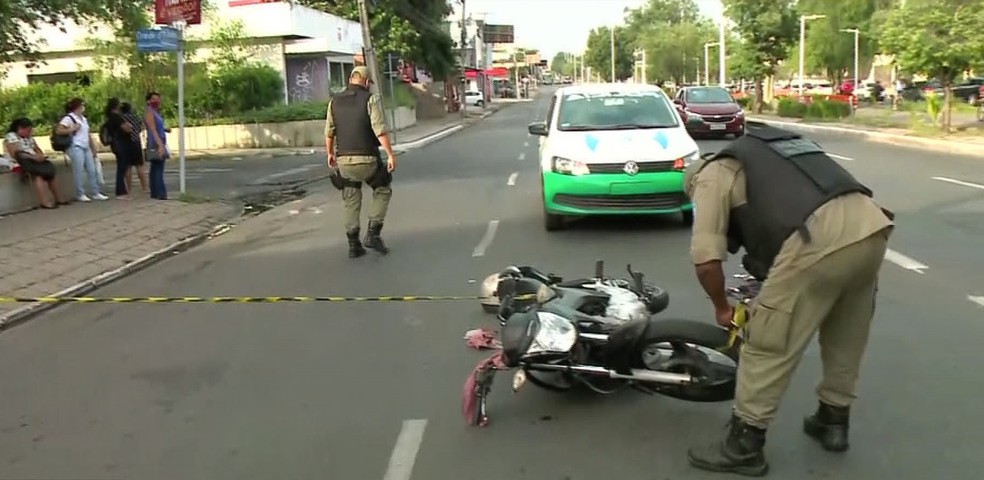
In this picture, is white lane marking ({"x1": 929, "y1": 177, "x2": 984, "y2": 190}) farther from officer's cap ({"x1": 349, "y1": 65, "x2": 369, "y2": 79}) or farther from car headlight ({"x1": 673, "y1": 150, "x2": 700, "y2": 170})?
officer's cap ({"x1": 349, "y1": 65, "x2": 369, "y2": 79})

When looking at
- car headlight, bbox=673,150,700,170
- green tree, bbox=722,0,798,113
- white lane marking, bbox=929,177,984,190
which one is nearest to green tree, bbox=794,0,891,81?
green tree, bbox=722,0,798,113

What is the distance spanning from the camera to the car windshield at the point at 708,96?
94.3ft

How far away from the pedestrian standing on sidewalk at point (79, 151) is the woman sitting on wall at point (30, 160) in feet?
1.80

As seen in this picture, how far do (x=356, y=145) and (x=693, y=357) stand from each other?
5765 millimetres

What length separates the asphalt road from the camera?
4.48m

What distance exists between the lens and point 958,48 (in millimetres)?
23234

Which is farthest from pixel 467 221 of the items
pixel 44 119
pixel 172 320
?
pixel 44 119

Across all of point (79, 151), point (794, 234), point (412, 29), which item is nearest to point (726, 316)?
point (794, 234)

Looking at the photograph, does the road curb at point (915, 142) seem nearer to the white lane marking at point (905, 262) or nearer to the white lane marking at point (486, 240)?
the white lane marking at point (486, 240)

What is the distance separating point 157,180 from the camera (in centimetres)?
1545

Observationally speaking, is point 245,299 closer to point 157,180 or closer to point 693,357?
point 693,357

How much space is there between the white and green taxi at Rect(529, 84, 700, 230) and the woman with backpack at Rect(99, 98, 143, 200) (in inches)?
298

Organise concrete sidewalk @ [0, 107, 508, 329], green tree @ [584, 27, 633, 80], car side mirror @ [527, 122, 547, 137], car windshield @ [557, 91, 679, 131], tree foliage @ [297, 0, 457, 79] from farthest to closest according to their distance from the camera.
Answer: green tree @ [584, 27, 633, 80] < tree foliage @ [297, 0, 457, 79] < car side mirror @ [527, 122, 547, 137] < car windshield @ [557, 91, 679, 131] < concrete sidewalk @ [0, 107, 508, 329]

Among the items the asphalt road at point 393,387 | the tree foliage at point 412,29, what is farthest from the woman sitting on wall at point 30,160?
the tree foliage at point 412,29
